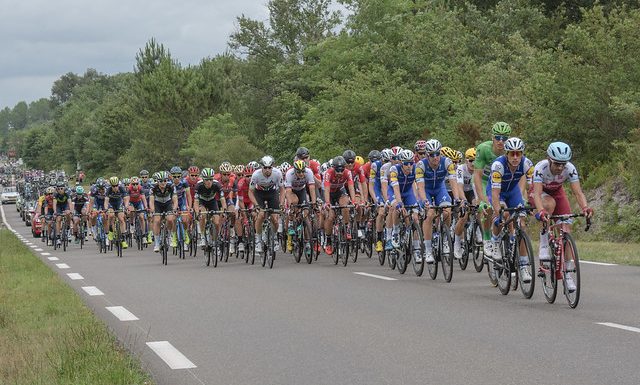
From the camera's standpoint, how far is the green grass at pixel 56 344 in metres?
7.40

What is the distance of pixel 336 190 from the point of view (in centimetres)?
1903

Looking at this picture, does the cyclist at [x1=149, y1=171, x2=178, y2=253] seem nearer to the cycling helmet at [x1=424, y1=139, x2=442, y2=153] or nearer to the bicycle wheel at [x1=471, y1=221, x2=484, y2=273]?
the bicycle wheel at [x1=471, y1=221, x2=484, y2=273]

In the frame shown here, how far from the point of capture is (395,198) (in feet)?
51.3

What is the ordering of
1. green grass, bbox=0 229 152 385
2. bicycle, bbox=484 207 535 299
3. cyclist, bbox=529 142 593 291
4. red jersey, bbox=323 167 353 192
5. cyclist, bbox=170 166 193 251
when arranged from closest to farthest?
green grass, bbox=0 229 152 385, cyclist, bbox=529 142 593 291, bicycle, bbox=484 207 535 299, red jersey, bbox=323 167 353 192, cyclist, bbox=170 166 193 251

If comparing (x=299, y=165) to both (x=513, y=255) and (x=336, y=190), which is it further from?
(x=513, y=255)

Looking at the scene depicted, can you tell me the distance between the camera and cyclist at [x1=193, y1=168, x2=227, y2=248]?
2048 centimetres

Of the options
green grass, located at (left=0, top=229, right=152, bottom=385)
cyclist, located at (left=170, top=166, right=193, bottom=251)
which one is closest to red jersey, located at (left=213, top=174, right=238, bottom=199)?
cyclist, located at (left=170, top=166, right=193, bottom=251)

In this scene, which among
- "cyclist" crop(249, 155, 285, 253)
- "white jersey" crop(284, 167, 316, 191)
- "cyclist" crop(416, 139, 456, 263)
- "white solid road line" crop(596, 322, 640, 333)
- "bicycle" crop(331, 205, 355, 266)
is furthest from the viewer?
"white jersey" crop(284, 167, 316, 191)

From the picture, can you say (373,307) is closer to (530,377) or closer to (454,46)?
(530,377)

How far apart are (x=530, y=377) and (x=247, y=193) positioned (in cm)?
1390

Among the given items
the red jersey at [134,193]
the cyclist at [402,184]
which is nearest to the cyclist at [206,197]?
the cyclist at [402,184]

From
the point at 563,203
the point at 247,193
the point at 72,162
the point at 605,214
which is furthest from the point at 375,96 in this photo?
the point at 72,162

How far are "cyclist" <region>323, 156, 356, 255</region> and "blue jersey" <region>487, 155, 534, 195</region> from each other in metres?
5.81

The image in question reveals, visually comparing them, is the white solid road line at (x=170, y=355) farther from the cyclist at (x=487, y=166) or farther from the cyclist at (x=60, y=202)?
the cyclist at (x=60, y=202)
